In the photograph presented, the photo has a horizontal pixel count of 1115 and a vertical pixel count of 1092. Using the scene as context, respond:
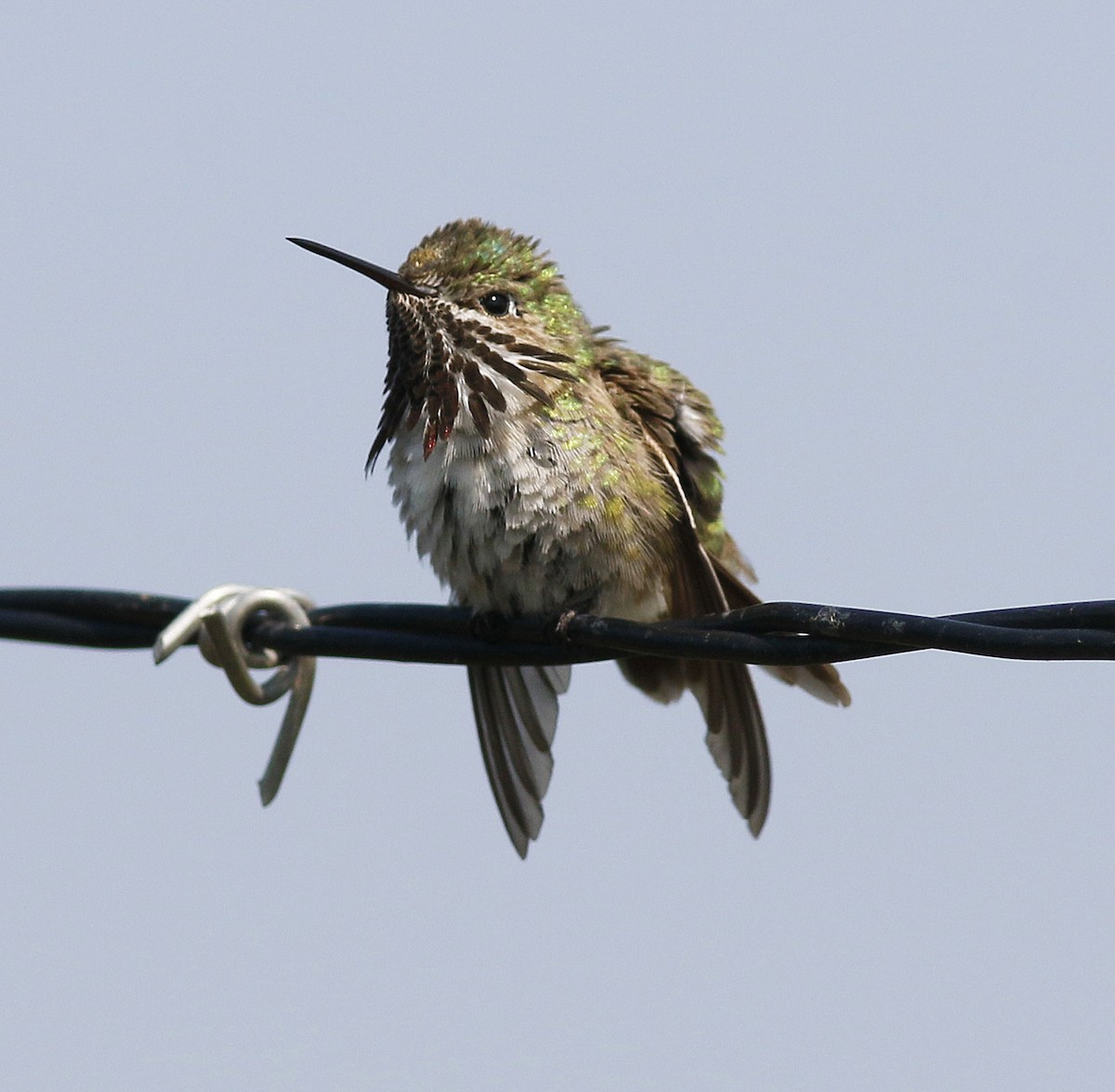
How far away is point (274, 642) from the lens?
516cm

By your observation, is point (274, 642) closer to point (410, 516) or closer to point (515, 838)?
point (410, 516)

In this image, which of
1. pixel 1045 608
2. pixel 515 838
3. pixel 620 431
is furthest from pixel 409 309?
pixel 1045 608

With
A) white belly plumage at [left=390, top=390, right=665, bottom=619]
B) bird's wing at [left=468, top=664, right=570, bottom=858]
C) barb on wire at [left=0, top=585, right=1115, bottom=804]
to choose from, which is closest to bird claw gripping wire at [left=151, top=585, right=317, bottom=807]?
barb on wire at [left=0, top=585, right=1115, bottom=804]

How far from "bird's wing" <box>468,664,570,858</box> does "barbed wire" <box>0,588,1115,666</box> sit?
817 mm

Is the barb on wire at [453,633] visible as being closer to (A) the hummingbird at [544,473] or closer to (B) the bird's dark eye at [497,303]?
(A) the hummingbird at [544,473]

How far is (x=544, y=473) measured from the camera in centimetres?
556

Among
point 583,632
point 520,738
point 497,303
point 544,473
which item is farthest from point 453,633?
point 520,738

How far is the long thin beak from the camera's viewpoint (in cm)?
583

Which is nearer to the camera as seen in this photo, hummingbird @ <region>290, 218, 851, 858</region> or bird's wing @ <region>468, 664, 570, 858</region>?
hummingbird @ <region>290, 218, 851, 858</region>

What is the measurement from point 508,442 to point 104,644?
61.6 inches

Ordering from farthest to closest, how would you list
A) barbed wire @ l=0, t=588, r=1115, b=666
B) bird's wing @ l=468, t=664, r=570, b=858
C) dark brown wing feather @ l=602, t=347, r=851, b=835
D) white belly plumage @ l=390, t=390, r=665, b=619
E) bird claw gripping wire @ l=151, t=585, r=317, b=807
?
1. bird's wing @ l=468, t=664, r=570, b=858
2. dark brown wing feather @ l=602, t=347, r=851, b=835
3. white belly plumage @ l=390, t=390, r=665, b=619
4. bird claw gripping wire @ l=151, t=585, r=317, b=807
5. barbed wire @ l=0, t=588, r=1115, b=666

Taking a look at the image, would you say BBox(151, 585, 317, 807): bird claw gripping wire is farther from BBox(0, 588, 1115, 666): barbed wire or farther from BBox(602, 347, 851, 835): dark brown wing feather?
BBox(602, 347, 851, 835): dark brown wing feather

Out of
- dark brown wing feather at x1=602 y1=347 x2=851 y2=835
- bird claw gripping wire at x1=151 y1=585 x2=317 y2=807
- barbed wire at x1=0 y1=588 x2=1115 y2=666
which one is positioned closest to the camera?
barbed wire at x1=0 y1=588 x2=1115 y2=666

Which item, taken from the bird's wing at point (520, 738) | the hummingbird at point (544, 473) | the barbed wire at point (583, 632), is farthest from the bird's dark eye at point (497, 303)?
the bird's wing at point (520, 738)
